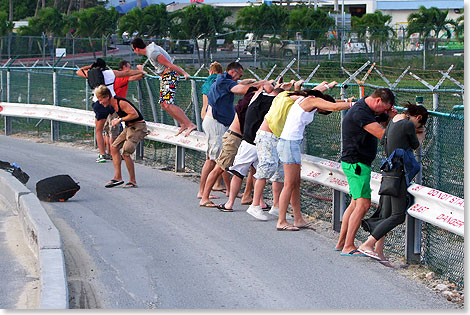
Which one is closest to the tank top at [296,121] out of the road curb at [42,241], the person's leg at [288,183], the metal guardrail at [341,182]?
the person's leg at [288,183]

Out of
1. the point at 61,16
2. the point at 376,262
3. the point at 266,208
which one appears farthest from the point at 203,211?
the point at 61,16

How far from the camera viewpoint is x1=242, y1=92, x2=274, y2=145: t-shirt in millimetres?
11203

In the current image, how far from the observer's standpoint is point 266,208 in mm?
11891

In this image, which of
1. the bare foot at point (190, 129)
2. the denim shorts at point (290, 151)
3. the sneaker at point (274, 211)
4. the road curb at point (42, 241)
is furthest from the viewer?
the bare foot at point (190, 129)

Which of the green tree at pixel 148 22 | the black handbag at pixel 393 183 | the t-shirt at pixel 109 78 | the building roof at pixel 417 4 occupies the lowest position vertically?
the black handbag at pixel 393 183

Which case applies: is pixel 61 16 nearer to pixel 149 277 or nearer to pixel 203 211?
pixel 203 211

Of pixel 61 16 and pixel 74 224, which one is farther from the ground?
pixel 61 16

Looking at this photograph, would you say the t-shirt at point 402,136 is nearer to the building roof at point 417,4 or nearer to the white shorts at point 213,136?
the white shorts at point 213,136

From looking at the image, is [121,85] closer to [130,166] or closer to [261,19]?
[130,166]

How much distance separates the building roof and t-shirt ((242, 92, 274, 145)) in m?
77.6

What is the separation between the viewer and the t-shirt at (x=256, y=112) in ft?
36.8

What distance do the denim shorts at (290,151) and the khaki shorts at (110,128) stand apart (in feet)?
18.6

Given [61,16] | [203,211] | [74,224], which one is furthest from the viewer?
[61,16]

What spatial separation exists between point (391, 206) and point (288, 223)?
6.80 ft
